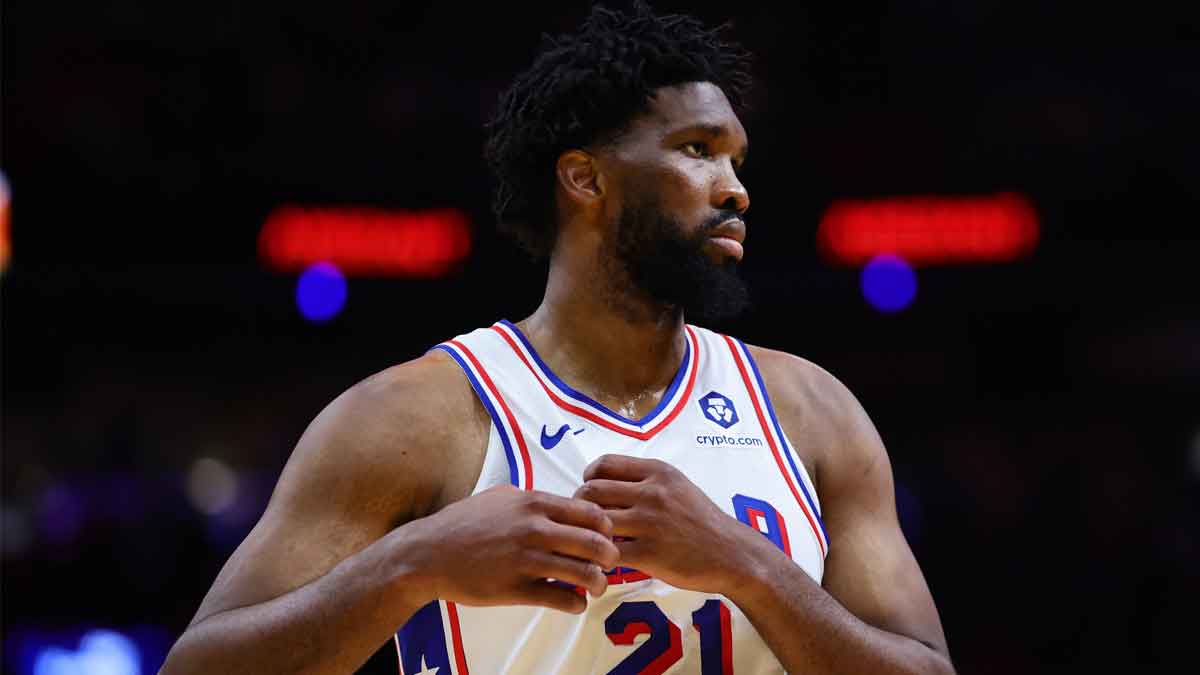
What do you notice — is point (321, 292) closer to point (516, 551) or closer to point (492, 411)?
point (492, 411)

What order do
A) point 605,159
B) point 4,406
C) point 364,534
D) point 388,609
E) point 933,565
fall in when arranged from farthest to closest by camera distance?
1. point 4,406
2. point 933,565
3. point 605,159
4. point 364,534
5. point 388,609

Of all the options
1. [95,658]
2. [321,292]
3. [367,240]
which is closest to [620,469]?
[95,658]

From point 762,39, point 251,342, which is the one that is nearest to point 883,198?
point 762,39

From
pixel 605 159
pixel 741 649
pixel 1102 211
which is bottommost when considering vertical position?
pixel 741 649

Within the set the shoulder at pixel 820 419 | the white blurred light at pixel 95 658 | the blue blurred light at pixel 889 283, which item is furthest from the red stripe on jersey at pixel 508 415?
the blue blurred light at pixel 889 283

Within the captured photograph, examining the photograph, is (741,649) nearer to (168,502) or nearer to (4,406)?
(168,502)

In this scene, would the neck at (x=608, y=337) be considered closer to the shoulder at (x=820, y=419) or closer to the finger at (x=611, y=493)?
the shoulder at (x=820, y=419)

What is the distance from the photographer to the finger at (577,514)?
2.53 metres

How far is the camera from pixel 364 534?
289cm

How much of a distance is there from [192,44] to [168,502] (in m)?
4.32

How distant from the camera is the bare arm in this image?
2.54 meters

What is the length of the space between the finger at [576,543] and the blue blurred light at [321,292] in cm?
1113

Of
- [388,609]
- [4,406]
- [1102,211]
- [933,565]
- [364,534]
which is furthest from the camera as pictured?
[4,406]

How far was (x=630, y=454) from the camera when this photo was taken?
307 cm
